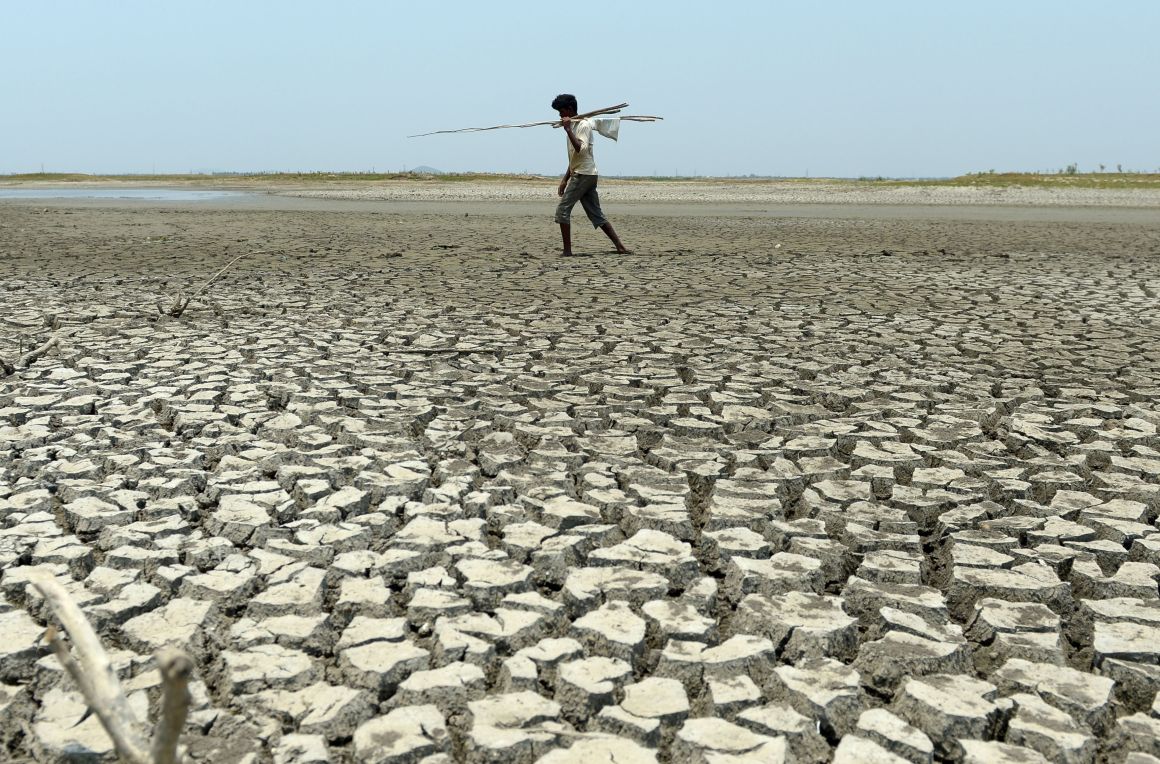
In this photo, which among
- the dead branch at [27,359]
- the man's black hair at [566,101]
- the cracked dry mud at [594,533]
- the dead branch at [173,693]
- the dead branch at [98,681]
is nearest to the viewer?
the dead branch at [173,693]

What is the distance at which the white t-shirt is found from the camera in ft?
24.7

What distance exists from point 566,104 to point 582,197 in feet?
2.54

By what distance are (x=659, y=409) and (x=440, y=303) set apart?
276cm

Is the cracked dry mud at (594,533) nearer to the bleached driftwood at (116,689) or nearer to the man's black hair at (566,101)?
the bleached driftwood at (116,689)

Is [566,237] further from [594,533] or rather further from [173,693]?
[173,693]

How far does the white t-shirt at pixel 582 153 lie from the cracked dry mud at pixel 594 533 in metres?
2.65

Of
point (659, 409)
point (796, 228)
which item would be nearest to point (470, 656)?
point (659, 409)

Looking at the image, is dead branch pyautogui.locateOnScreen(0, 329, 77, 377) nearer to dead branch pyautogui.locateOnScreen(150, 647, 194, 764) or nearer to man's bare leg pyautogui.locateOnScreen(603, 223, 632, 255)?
dead branch pyautogui.locateOnScreen(150, 647, 194, 764)

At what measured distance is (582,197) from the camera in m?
7.91

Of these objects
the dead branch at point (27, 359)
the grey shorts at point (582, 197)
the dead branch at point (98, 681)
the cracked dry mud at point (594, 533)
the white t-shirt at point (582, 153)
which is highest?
the white t-shirt at point (582, 153)

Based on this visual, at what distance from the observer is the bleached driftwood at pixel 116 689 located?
846mm

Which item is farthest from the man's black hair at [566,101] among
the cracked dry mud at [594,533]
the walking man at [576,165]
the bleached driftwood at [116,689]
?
the bleached driftwood at [116,689]

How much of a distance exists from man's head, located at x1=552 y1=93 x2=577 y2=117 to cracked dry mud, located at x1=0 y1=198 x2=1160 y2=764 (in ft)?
9.29

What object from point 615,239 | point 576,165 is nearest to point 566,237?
point 615,239
